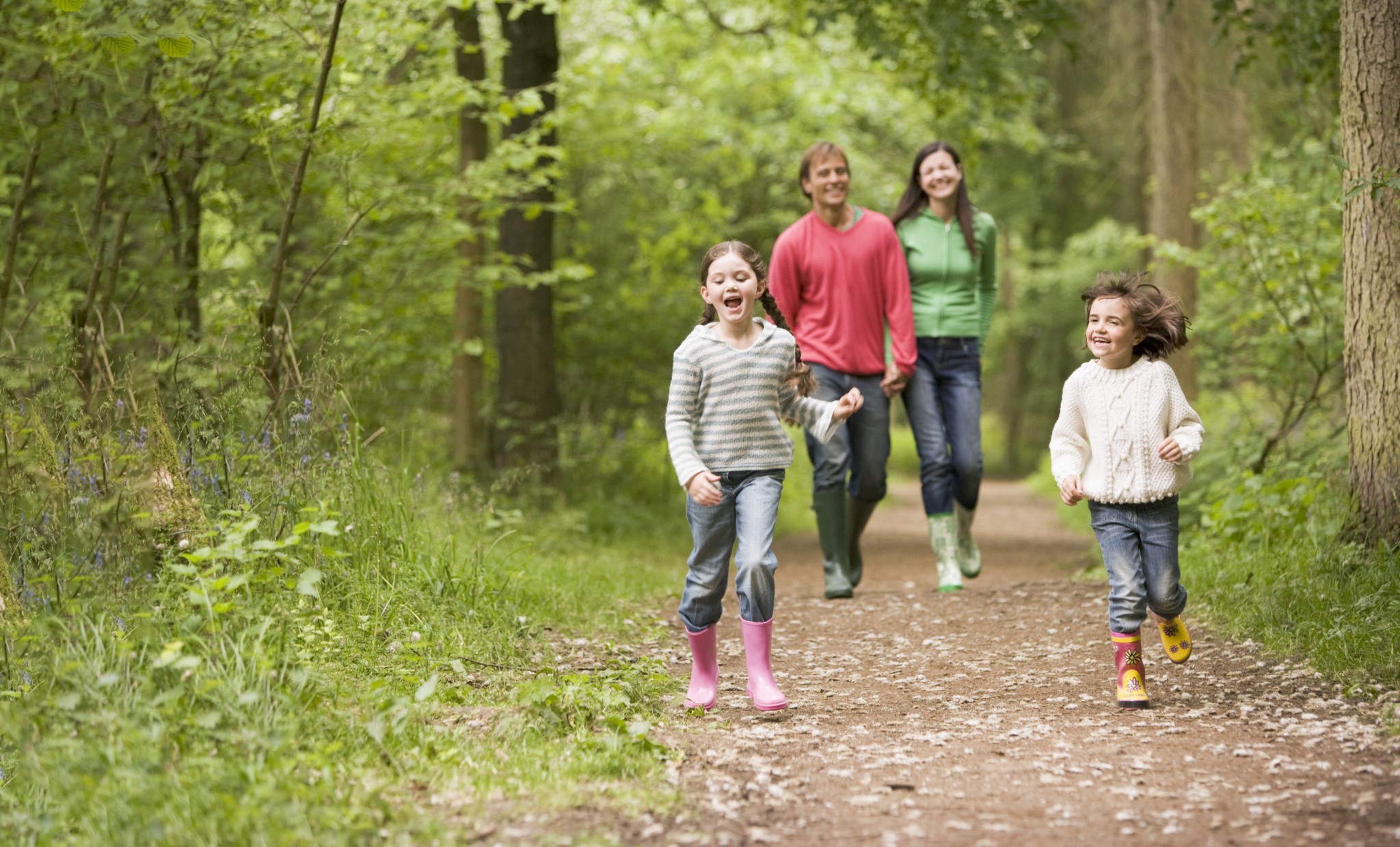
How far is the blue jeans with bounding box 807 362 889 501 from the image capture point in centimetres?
687

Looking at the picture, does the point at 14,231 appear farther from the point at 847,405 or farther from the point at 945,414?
the point at 945,414

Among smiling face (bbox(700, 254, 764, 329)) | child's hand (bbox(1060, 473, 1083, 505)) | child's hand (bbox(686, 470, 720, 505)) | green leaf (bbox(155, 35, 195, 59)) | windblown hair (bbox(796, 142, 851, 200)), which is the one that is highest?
green leaf (bbox(155, 35, 195, 59))

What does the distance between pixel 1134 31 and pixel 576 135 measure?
6.66 m

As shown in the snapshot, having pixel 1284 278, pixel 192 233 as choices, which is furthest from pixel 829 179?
pixel 1284 278

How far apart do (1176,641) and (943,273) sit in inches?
108

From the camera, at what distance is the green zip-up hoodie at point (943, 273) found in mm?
7062

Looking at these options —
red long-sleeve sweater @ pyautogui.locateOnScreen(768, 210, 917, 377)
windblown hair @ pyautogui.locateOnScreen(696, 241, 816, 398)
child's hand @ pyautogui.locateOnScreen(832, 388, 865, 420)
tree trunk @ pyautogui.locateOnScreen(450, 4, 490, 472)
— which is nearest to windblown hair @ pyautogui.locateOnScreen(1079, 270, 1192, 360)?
child's hand @ pyautogui.locateOnScreen(832, 388, 865, 420)

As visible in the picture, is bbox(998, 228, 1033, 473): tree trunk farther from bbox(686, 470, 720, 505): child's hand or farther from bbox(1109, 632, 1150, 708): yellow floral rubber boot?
bbox(686, 470, 720, 505): child's hand

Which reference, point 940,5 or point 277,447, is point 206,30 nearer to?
point 277,447

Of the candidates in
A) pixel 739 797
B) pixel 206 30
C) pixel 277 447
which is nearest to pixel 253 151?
pixel 206 30

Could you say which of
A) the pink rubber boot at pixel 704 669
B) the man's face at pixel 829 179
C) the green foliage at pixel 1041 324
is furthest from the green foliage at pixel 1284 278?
the green foliage at pixel 1041 324

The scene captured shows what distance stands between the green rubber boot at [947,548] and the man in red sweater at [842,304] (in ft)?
1.62

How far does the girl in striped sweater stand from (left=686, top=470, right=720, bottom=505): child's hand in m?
0.18

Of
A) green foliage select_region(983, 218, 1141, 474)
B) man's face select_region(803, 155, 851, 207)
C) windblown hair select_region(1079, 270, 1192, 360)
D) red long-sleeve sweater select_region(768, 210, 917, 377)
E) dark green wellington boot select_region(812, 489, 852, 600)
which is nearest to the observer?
windblown hair select_region(1079, 270, 1192, 360)
